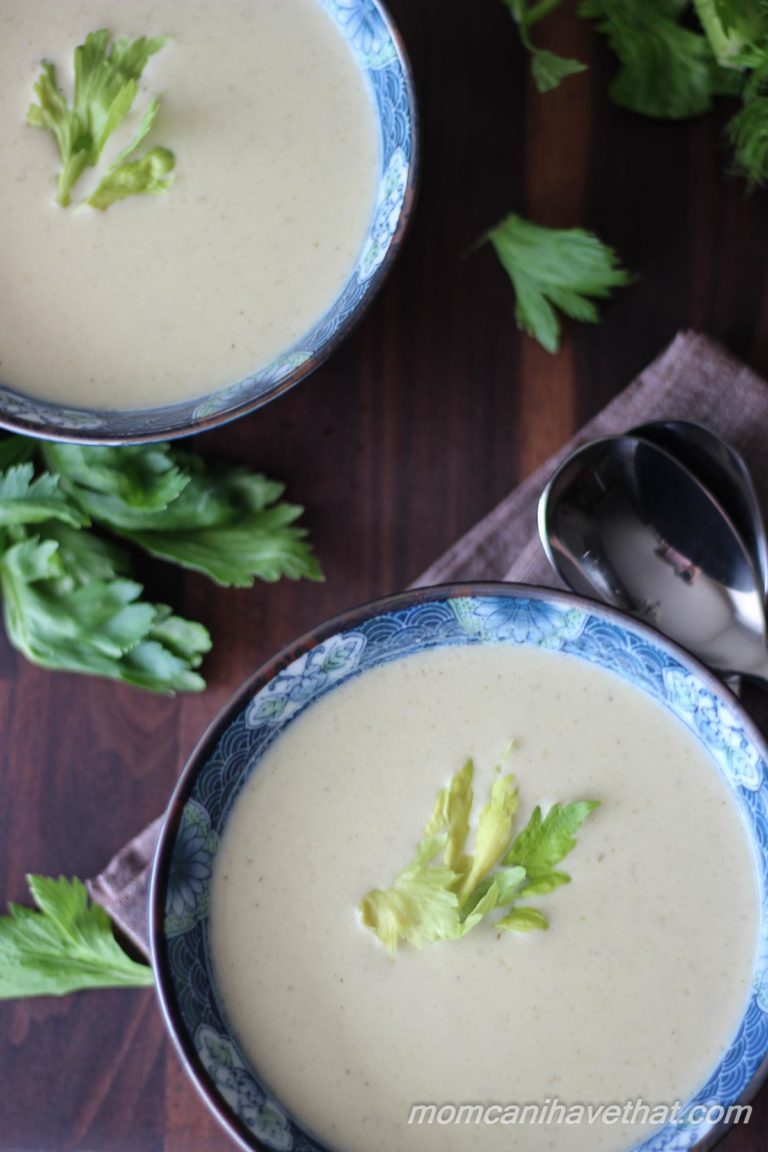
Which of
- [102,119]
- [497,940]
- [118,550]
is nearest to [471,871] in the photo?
[497,940]

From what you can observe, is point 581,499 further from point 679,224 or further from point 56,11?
point 56,11

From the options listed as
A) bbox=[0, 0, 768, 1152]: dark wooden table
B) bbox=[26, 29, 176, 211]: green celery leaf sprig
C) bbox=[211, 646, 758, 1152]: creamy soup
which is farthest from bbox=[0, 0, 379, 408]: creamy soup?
bbox=[211, 646, 758, 1152]: creamy soup

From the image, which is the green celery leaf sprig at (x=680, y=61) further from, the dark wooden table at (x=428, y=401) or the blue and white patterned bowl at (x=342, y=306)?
the blue and white patterned bowl at (x=342, y=306)

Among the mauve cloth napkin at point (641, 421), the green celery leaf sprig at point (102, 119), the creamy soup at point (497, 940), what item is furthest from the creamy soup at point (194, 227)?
the creamy soup at point (497, 940)

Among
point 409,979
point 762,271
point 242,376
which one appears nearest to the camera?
point 409,979

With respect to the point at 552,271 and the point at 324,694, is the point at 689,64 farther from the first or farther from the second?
the point at 324,694

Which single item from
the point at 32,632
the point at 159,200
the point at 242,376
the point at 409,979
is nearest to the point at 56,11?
the point at 159,200
